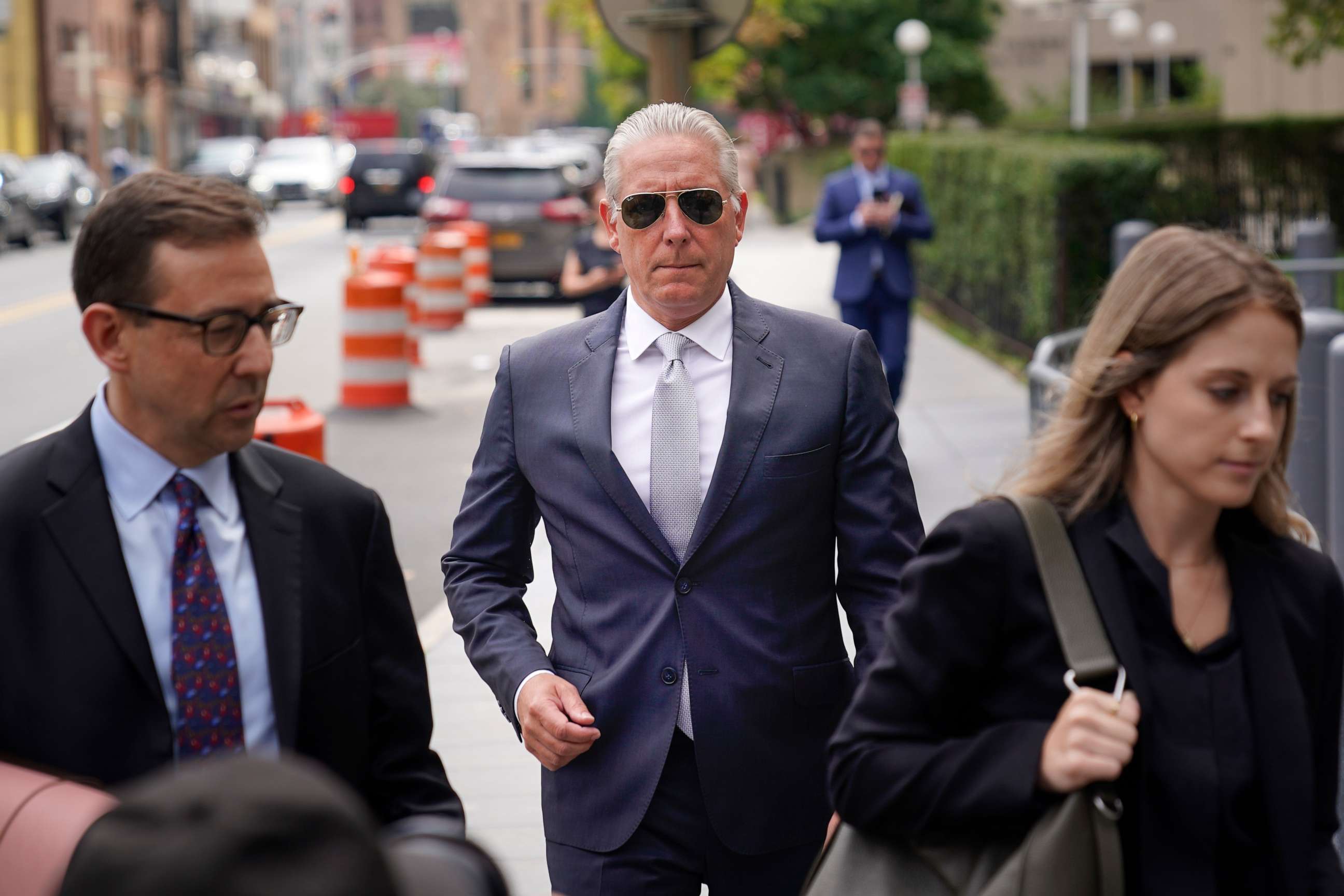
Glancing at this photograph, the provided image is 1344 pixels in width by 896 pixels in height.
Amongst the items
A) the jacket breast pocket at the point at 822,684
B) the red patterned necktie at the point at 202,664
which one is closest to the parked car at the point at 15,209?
the jacket breast pocket at the point at 822,684

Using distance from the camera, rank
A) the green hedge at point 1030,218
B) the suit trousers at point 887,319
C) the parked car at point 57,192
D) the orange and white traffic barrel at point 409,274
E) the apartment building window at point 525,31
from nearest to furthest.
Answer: the suit trousers at point 887,319 < the green hedge at point 1030,218 < the orange and white traffic barrel at point 409,274 < the parked car at point 57,192 < the apartment building window at point 525,31

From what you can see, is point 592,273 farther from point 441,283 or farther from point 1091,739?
point 1091,739

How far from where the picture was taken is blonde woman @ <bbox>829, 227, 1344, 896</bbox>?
2.15 metres

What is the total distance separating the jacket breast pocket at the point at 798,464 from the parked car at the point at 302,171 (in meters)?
50.6

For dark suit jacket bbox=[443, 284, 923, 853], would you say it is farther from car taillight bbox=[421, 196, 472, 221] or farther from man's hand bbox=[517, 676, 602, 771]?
car taillight bbox=[421, 196, 472, 221]

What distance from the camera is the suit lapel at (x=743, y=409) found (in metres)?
3.05

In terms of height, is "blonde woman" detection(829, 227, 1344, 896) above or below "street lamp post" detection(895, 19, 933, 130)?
below

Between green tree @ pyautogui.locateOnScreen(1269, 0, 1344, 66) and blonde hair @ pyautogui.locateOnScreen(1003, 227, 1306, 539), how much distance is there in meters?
17.4

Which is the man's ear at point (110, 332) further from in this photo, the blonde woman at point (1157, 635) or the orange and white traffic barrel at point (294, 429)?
the orange and white traffic barrel at point (294, 429)

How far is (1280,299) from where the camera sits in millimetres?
2250

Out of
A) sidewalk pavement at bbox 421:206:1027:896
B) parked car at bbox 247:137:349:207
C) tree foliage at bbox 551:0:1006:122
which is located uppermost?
tree foliage at bbox 551:0:1006:122

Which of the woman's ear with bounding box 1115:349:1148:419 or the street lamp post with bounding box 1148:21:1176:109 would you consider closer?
the woman's ear with bounding box 1115:349:1148:419

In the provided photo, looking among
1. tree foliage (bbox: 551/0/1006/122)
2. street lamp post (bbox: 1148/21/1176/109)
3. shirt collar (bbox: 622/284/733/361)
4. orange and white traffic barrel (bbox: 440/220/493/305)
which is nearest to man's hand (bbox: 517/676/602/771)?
shirt collar (bbox: 622/284/733/361)

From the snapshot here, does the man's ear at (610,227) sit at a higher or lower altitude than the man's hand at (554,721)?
higher
